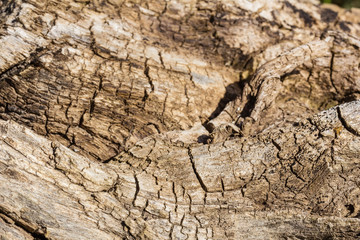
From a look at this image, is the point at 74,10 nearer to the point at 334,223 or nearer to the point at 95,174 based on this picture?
the point at 95,174

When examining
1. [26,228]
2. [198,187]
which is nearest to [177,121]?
[198,187]

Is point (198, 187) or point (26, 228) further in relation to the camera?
point (198, 187)

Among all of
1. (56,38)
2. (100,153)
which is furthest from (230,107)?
(56,38)

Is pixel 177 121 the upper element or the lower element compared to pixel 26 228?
upper

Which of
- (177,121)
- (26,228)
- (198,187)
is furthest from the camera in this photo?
(177,121)

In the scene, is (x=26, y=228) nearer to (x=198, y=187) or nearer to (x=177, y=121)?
(x=198, y=187)

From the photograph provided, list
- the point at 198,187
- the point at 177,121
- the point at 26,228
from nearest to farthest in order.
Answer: the point at 26,228 < the point at 198,187 < the point at 177,121

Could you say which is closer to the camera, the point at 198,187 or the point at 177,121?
the point at 198,187

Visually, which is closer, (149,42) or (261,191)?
(261,191)
